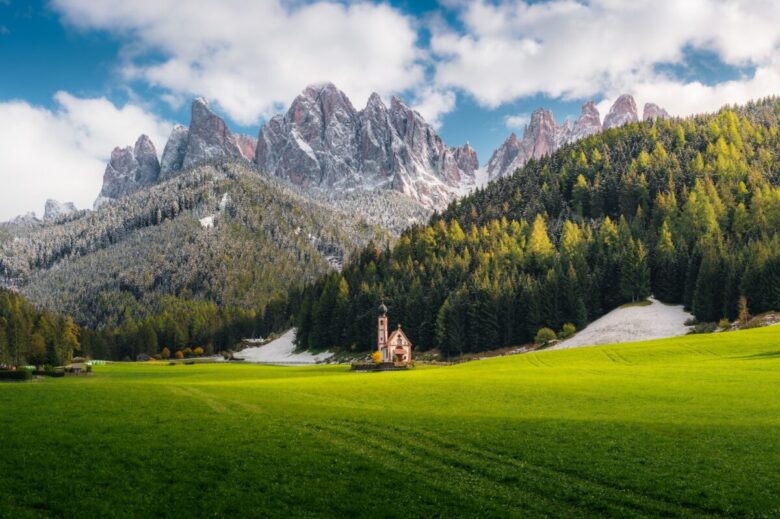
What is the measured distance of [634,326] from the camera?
10469cm

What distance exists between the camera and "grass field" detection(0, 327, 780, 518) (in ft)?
63.5

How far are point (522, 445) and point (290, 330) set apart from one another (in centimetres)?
16959

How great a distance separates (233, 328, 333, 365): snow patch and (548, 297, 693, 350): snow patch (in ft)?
206

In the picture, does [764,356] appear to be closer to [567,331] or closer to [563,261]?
[567,331]

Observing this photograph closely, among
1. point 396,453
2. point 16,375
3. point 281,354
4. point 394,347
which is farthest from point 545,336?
point 396,453

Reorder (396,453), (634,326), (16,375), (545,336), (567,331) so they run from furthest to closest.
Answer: (567,331)
(545,336)
(634,326)
(16,375)
(396,453)

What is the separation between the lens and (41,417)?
2952 cm

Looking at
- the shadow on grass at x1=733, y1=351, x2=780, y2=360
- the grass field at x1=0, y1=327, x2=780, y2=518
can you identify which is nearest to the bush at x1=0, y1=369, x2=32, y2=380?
the grass field at x1=0, y1=327, x2=780, y2=518

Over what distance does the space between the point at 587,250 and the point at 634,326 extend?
1344 inches

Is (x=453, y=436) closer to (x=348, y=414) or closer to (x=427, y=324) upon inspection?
(x=348, y=414)

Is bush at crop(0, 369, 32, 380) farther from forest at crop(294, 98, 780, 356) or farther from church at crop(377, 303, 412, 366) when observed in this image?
forest at crop(294, 98, 780, 356)

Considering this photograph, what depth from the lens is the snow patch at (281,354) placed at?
146500mm

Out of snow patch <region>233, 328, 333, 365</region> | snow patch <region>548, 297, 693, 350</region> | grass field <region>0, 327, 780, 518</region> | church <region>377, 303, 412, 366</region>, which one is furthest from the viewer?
snow patch <region>233, 328, 333, 365</region>

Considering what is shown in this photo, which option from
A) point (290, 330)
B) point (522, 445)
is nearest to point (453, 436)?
point (522, 445)
